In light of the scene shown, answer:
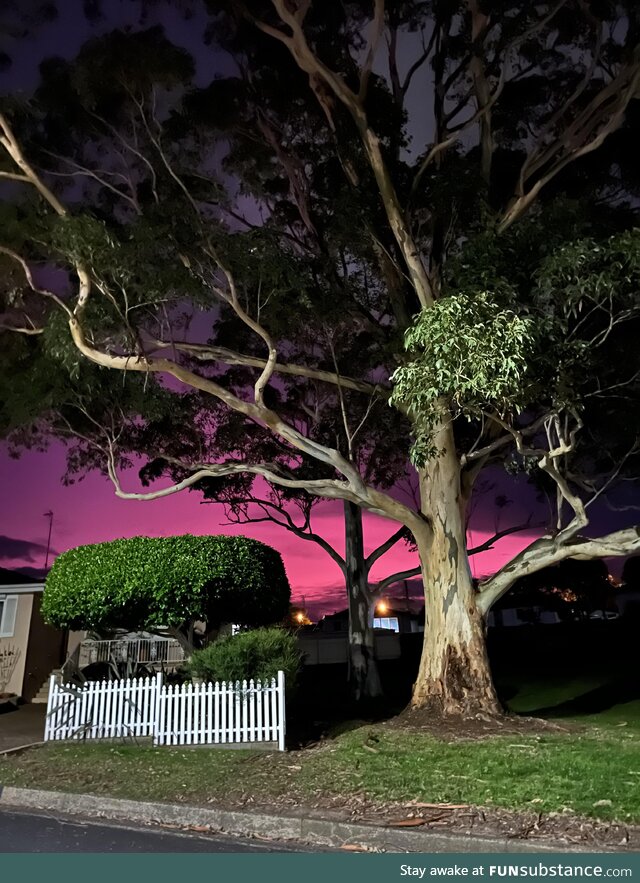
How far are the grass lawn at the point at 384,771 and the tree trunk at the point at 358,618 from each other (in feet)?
28.5

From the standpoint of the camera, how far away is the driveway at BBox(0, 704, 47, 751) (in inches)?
503

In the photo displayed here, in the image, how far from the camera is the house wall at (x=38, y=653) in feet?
67.5

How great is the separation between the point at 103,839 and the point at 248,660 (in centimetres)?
542

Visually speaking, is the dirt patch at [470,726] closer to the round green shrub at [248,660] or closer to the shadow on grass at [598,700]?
the round green shrub at [248,660]

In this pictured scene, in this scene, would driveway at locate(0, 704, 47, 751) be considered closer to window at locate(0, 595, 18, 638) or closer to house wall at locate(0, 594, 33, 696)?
house wall at locate(0, 594, 33, 696)

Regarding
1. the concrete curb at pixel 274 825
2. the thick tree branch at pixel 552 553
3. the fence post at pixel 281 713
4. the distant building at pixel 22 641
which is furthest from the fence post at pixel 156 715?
the distant building at pixel 22 641

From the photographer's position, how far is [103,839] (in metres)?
6.49

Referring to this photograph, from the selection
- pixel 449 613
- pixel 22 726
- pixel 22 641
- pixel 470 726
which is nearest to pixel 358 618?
pixel 449 613

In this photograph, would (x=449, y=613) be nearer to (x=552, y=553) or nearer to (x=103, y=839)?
(x=552, y=553)

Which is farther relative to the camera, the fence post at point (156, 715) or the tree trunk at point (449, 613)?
the tree trunk at point (449, 613)

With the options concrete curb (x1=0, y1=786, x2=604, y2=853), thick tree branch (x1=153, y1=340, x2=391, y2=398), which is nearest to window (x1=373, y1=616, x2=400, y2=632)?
thick tree branch (x1=153, y1=340, x2=391, y2=398)

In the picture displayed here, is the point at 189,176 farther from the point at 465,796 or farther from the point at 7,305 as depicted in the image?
the point at 465,796

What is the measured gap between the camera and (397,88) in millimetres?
15930

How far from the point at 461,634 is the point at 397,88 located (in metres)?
12.3
